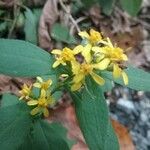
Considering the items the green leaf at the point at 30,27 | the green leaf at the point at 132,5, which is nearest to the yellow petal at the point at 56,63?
the green leaf at the point at 30,27

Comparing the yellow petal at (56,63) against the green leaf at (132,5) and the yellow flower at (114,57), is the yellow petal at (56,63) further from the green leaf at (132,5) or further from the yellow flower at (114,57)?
the green leaf at (132,5)

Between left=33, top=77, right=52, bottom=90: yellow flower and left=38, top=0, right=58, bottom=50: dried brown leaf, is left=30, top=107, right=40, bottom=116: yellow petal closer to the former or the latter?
left=33, top=77, right=52, bottom=90: yellow flower

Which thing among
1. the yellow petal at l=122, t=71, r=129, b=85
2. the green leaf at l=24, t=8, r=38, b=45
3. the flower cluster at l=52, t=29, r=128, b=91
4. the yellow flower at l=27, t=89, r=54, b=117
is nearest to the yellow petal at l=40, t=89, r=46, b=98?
the yellow flower at l=27, t=89, r=54, b=117

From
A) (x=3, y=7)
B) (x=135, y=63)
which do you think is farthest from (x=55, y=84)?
(x=135, y=63)

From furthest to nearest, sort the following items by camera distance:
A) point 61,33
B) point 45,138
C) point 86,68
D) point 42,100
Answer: point 61,33, point 45,138, point 42,100, point 86,68

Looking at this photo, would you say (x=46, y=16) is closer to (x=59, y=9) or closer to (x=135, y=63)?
(x=59, y=9)

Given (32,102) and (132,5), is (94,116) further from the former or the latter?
(132,5)

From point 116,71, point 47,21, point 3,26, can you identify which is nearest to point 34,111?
point 116,71
